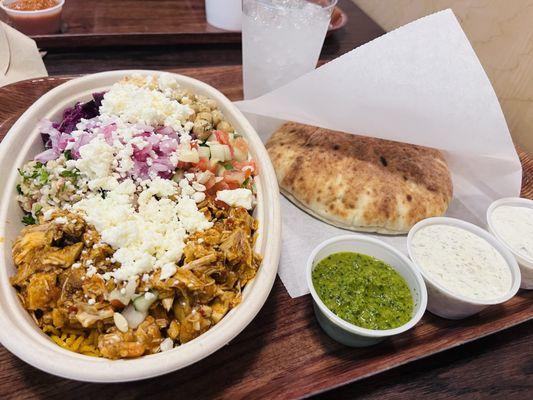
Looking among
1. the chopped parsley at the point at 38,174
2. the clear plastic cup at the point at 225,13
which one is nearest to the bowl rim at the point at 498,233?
the chopped parsley at the point at 38,174

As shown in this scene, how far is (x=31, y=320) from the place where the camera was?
122 centimetres

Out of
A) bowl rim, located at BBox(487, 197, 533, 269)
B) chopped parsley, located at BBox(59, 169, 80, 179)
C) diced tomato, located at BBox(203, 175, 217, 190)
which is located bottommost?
bowl rim, located at BBox(487, 197, 533, 269)

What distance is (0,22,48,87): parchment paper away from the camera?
2.40 metres

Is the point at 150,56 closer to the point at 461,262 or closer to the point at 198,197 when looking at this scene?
the point at 198,197

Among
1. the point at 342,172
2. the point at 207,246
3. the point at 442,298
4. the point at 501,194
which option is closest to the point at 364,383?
the point at 442,298

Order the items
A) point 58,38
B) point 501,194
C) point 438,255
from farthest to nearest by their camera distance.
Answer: point 58,38 < point 501,194 < point 438,255

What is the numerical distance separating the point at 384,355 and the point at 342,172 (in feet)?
2.95

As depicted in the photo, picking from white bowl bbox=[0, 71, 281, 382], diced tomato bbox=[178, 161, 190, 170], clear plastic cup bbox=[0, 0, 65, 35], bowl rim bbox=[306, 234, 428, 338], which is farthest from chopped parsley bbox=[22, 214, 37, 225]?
clear plastic cup bbox=[0, 0, 65, 35]

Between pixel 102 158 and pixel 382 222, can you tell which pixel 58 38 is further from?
pixel 382 222

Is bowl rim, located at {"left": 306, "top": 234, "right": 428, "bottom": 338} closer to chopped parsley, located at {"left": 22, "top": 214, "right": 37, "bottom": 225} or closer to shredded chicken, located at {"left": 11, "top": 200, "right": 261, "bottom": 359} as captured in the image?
shredded chicken, located at {"left": 11, "top": 200, "right": 261, "bottom": 359}

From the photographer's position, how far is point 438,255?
1.72m

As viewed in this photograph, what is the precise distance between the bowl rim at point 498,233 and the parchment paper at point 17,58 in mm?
2646

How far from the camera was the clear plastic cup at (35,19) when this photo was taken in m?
2.77

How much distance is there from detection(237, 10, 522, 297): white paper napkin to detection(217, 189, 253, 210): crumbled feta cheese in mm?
342
